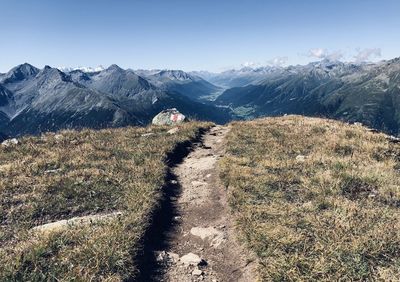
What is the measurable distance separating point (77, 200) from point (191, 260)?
6177mm

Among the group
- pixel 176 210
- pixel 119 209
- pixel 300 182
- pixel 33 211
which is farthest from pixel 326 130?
pixel 33 211

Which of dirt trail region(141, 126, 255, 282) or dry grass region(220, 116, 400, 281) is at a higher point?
dry grass region(220, 116, 400, 281)

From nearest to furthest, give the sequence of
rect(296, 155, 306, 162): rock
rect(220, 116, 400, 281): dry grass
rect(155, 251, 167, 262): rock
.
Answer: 1. rect(220, 116, 400, 281): dry grass
2. rect(155, 251, 167, 262): rock
3. rect(296, 155, 306, 162): rock

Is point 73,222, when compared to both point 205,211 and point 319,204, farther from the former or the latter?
point 319,204

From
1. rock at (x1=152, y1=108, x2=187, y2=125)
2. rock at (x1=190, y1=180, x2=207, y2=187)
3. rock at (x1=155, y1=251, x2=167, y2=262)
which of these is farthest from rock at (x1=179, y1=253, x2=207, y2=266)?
rock at (x1=152, y1=108, x2=187, y2=125)

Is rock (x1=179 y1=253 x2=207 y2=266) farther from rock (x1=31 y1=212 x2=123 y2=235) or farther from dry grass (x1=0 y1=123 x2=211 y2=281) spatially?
rock (x1=31 y1=212 x2=123 y2=235)

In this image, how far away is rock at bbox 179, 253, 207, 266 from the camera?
1048 centimetres

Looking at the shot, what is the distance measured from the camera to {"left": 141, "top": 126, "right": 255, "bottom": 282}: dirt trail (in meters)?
9.95

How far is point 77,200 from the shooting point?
47.3ft

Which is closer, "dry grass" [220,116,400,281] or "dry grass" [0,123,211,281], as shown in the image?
"dry grass" [220,116,400,281]

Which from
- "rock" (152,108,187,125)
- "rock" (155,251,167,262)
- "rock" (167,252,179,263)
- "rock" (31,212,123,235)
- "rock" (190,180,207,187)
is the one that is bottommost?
"rock" (152,108,187,125)

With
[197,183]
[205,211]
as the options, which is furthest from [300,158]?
[205,211]

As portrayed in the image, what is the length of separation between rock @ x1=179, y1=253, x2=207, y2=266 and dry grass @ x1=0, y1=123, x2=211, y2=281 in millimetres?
1408

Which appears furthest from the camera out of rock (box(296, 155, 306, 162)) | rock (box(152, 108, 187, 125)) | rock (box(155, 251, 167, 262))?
rock (box(152, 108, 187, 125))
